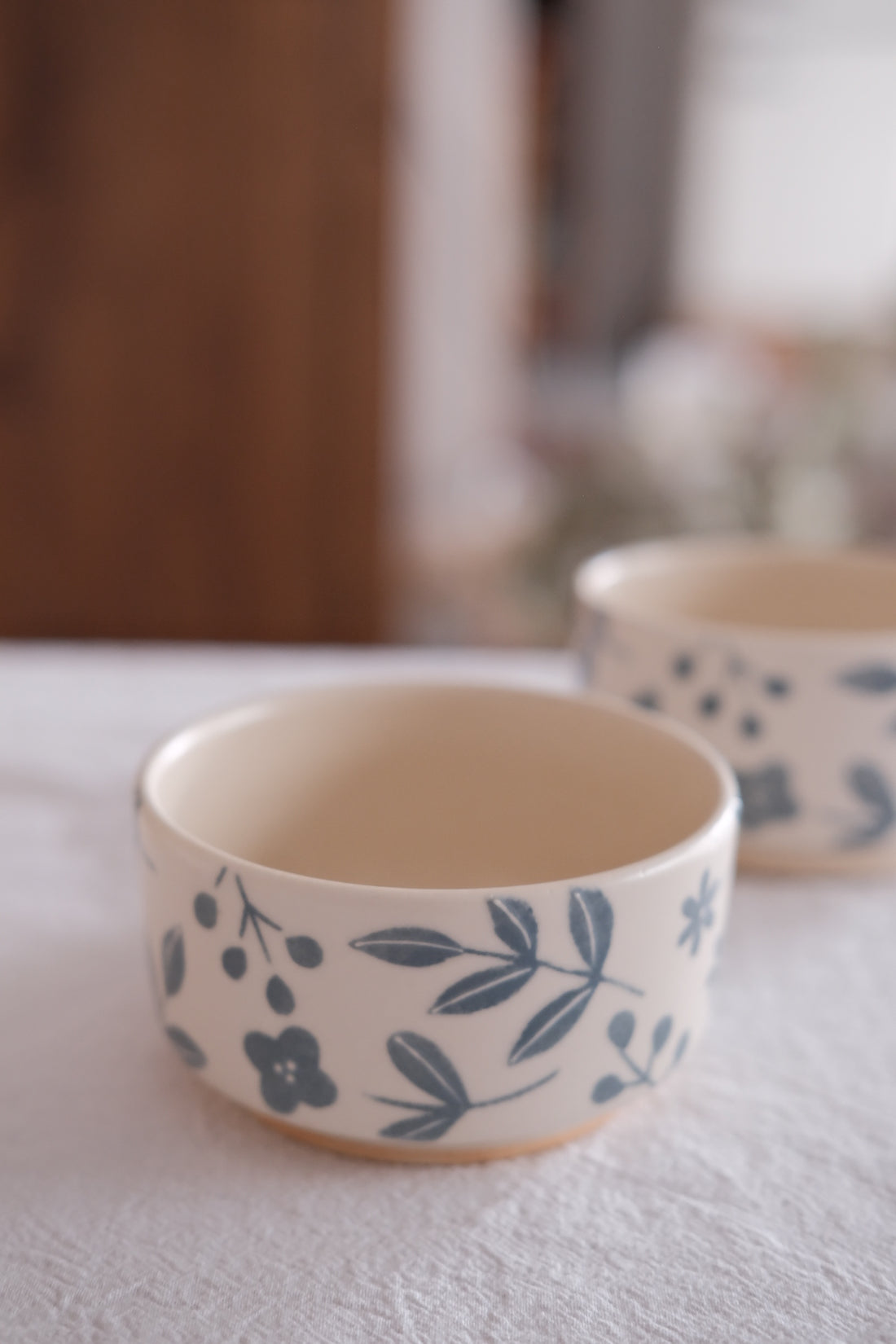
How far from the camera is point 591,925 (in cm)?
26

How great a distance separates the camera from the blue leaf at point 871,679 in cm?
39

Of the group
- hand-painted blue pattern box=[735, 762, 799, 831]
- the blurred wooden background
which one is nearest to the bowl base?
hand-painted blue pattern box=[735, 762, 799, 831]

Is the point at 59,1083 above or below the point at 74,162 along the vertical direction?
below

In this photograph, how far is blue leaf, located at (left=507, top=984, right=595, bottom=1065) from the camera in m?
0.26

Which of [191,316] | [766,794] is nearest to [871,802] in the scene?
[766,794]

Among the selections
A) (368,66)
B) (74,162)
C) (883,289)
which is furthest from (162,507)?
(883,289)

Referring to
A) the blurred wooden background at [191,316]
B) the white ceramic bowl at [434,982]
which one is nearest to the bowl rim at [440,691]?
the white ceramic bowl at [434,982]

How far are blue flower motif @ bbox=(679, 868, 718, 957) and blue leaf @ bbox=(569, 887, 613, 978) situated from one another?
2 cm

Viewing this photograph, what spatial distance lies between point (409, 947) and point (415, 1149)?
6 centimetres

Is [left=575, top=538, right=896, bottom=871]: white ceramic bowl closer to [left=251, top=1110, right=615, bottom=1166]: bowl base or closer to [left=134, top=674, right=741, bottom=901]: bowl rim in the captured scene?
[left=134, top=674, right=741, bottom=901]: bowl rim

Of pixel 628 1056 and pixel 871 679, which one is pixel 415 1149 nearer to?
pixel 628 1056

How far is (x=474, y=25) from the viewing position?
183cm

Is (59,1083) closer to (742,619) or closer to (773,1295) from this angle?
(773,1295)

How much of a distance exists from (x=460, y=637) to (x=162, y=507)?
0.57 m
